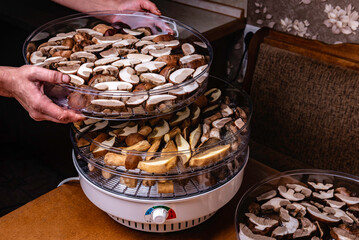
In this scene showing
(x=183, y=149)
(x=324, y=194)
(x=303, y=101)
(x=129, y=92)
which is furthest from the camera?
(x=303, y=101)

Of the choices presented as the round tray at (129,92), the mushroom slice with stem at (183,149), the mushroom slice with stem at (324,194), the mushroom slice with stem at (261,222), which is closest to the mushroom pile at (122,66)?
the round tray at (129,92)

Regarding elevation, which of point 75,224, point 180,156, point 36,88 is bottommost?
point 75,224

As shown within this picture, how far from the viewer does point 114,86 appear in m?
0.67

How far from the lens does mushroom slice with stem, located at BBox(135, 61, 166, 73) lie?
733 mm

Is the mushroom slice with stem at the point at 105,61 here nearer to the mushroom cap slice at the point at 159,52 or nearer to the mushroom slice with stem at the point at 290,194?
the mushroom cap slice at the point at 159,52

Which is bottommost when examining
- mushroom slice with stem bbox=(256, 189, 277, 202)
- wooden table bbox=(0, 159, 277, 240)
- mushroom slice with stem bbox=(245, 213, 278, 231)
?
wooden table bbox=(0, 159, 277, 240)

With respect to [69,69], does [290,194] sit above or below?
below

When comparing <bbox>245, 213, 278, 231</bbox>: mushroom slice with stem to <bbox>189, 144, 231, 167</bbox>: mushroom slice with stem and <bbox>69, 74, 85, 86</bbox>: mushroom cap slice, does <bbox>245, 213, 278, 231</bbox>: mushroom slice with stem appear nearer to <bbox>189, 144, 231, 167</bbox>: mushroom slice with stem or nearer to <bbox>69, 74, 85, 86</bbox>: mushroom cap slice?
<bbox>189, 144, 231, 167</bbox>: mushroom slice with stem

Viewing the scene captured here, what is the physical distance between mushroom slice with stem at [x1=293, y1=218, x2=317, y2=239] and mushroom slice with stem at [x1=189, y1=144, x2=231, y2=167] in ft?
0.69

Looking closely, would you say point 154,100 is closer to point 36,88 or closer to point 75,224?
point 36,88

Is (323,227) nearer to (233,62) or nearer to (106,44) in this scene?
(106,44)

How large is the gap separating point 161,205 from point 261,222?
208 millimetres

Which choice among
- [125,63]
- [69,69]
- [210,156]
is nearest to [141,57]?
[125,63]

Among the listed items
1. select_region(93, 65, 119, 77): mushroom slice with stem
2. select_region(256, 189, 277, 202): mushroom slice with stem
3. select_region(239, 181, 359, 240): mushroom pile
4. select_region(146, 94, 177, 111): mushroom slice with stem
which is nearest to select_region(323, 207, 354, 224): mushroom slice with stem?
select_region(239, 181, 359, 240): mushroom pile
